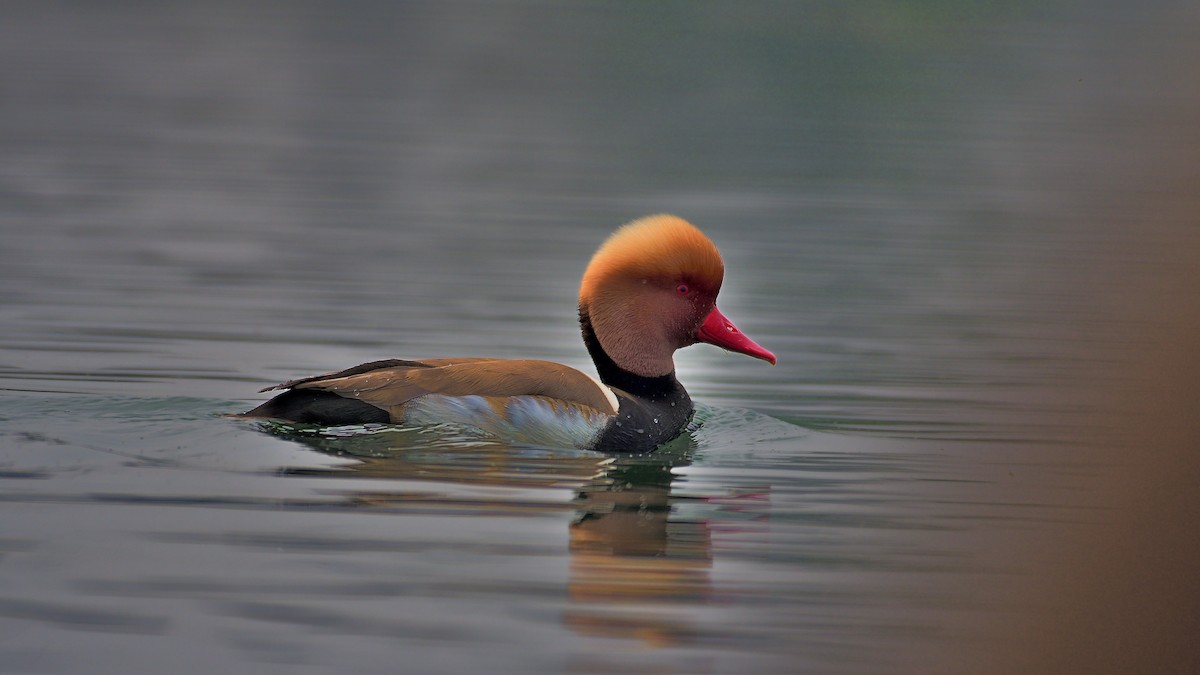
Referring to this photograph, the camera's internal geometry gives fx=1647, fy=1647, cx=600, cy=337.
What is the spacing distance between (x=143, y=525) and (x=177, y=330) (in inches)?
163

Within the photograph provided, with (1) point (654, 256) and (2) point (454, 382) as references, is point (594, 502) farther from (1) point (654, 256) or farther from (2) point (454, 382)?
(1) point (654, 256)

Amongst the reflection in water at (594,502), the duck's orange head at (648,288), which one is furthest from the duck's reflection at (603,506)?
the duck's orange head at (648,288)

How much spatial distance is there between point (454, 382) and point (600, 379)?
1.01 metres

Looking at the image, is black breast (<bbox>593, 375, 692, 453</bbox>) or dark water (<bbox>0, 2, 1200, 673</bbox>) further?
black breast (<bbox>593, 375, 692, 453</bbox>)

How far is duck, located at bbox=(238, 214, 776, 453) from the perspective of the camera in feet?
21.8

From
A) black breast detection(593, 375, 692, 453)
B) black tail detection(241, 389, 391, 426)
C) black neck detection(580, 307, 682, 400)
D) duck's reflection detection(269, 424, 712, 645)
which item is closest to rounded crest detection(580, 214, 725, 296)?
black neck detection(580, 307, 682, 400)

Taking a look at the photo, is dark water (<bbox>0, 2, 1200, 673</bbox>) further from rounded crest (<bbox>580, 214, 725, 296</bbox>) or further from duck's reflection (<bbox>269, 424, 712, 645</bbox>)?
rounded crest (<bbox>580, 214, 725, 296</bbox>)

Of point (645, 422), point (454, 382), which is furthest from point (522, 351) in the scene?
point (454, 382)

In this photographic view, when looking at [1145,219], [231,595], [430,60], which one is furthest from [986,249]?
[430,60]

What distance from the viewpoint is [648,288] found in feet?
24.0

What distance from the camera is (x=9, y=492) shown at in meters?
5.73

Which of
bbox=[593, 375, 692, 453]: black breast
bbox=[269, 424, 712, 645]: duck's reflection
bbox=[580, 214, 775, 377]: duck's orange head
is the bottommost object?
bbox=[269, 424, 712, 645]: duck's reflection

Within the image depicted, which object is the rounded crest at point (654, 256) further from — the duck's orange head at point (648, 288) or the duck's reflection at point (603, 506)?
the duck's reflection at point (603, 506)

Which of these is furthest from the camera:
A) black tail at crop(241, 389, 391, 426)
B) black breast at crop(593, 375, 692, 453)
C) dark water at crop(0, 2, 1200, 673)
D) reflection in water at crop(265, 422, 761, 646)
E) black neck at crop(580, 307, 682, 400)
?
black neck at crop(580, 307, 682, 400)
